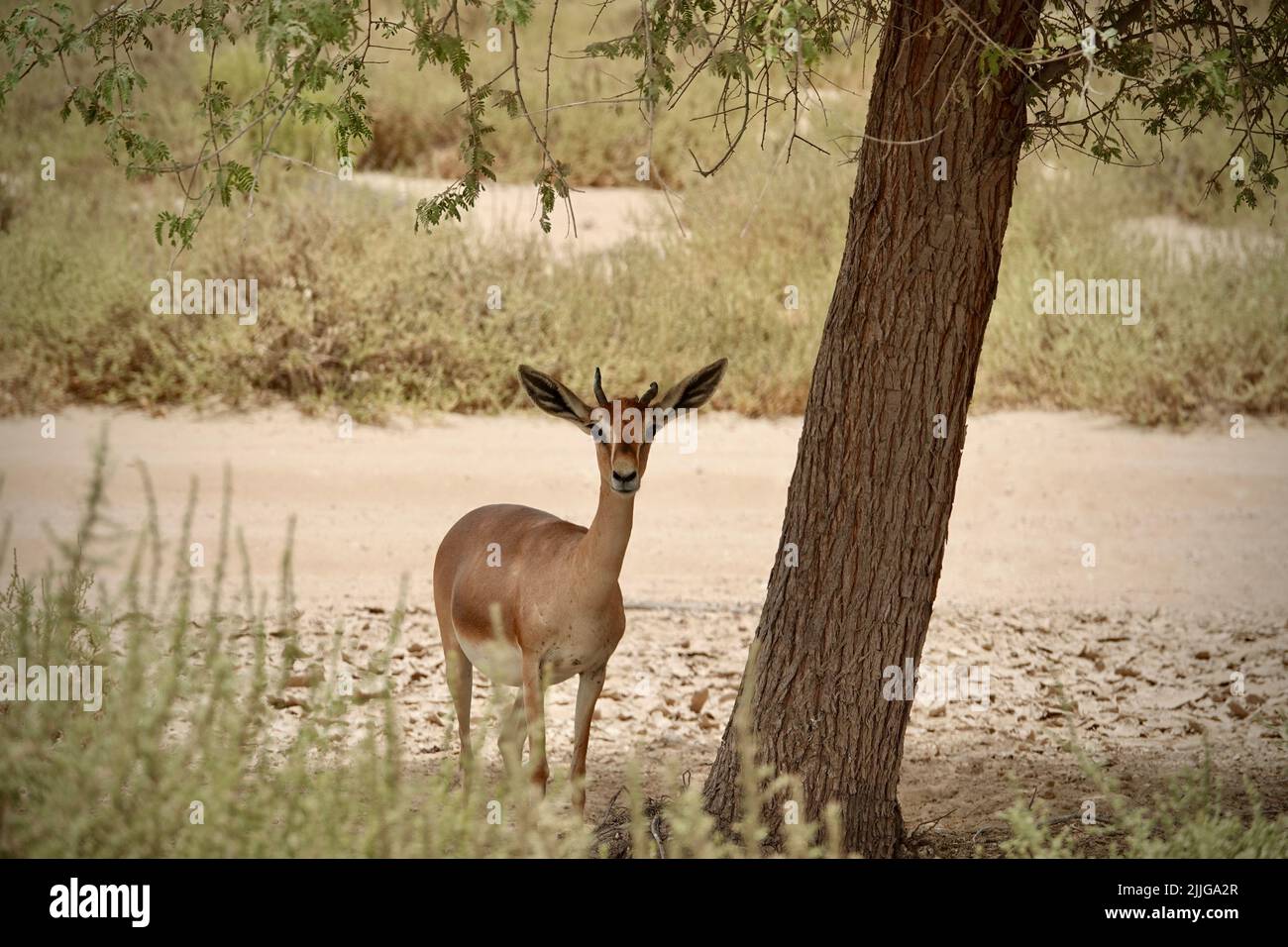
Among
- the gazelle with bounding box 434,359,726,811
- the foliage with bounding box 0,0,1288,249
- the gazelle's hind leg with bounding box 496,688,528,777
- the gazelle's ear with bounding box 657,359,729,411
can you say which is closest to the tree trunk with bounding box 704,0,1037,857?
the foliage with bounding box 0,0,1288,249

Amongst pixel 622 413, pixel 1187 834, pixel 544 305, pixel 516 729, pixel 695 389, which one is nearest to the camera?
pixel 1187 834

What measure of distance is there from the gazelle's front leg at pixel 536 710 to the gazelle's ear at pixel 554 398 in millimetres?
907

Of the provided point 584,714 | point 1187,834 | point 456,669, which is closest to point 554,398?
point 584,714

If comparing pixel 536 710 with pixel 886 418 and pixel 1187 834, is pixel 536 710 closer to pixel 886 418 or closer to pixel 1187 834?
pixel 886 418

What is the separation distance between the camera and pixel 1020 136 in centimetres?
478

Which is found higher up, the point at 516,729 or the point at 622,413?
the point at 622,413

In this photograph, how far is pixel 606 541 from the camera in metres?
4.98

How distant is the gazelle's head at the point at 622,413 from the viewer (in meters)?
4.56

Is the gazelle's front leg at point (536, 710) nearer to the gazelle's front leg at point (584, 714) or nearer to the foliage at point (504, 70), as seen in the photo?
the gazelle's front leg at point (584, 714)

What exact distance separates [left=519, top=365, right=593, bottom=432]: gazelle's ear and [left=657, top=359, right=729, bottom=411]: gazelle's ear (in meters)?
0.27

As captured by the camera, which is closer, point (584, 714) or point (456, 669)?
point (584, 714)

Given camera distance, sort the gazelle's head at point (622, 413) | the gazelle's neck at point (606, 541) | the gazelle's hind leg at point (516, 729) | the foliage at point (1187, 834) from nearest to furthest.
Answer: the foliage at point (1187, 834) → the gazelle's head at point (622, 413) → the gazelle's neck at point (606, 541) → the gazelle's hind leg at point (516, 729)

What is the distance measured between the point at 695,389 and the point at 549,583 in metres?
0.91

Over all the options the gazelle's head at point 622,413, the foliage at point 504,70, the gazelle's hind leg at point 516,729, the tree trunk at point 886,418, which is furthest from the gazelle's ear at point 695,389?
the gazelle's hind leg at point 516,729
